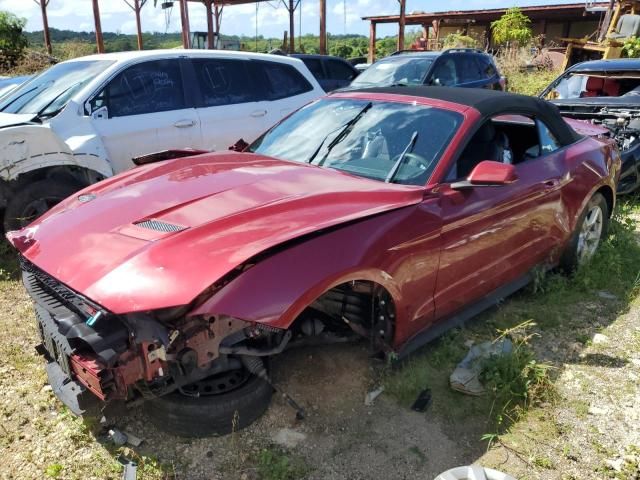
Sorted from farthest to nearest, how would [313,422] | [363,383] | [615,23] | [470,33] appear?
[470,33] → [615,23] → [363,383] → [313,422]

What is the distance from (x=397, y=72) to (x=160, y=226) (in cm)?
828

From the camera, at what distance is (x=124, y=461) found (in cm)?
249

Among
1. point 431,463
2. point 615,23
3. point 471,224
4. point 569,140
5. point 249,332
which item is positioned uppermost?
point 615,23

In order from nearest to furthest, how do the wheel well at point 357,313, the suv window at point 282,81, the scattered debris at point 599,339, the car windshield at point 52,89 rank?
1. the wheel well at point 357,313
2. the scattered debris at point 599,339
3. the car windshield at point 52,89
4. the suv window at point 282,81

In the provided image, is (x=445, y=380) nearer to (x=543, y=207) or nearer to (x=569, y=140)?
(x=543, y=207)

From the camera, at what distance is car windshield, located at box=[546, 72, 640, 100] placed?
7.47 metres

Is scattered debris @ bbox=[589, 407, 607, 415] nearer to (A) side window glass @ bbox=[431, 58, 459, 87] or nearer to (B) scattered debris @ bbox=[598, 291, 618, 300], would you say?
(B) scattered debris @ bbox=[598, 291, 618, 300]

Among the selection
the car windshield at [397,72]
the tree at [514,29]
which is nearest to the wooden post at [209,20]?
the tree at [514,29]

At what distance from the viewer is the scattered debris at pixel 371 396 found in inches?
116

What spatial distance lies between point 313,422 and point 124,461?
943 millimetres

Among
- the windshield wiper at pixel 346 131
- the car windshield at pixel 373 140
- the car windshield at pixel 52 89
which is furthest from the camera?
the car windshield at pixel 52 89

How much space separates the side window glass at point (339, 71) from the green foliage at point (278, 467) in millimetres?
10574

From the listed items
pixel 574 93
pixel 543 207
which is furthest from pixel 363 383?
pixel 574 93

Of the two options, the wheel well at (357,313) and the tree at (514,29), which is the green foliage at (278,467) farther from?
the tree at (514,29)
